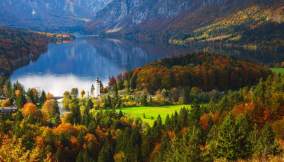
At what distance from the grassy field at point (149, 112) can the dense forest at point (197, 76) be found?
2507 cm

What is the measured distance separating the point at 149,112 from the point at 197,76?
4203cm

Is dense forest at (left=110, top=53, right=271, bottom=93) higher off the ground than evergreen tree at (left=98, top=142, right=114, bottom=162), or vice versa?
dense forest at (left=110, top=53, right=271, bottom=93)

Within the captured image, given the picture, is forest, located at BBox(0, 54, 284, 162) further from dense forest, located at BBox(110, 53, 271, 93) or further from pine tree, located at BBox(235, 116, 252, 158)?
dense forest, located at BBox(110, 53, 271, 93)

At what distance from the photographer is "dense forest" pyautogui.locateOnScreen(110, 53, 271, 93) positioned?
439ft

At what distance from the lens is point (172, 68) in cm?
14400

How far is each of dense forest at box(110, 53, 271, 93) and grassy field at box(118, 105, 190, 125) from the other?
987 inches

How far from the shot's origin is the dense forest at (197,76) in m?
134

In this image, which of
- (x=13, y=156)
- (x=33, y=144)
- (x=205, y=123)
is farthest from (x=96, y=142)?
(x=13, y=156)

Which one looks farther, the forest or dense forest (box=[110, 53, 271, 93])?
dense forest (box=[110, 53, 271, 93])

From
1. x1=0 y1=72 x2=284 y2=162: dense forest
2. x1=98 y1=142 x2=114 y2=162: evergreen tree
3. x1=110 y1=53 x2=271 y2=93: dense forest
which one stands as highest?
x1=110 y1=53 x2=271 y2=93: dense forest

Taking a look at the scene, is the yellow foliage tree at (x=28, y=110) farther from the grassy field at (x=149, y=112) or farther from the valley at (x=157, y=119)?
the grassy field at (x=149, y=112)

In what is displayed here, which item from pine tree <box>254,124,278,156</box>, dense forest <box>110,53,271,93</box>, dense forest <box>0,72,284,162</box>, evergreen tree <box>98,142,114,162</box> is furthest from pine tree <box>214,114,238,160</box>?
dense forest <box>110,53,271,93</box>

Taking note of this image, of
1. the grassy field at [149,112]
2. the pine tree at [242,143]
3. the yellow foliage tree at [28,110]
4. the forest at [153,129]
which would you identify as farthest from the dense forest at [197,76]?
the pine tree at [242,143]

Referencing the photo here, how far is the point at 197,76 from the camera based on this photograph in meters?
139
